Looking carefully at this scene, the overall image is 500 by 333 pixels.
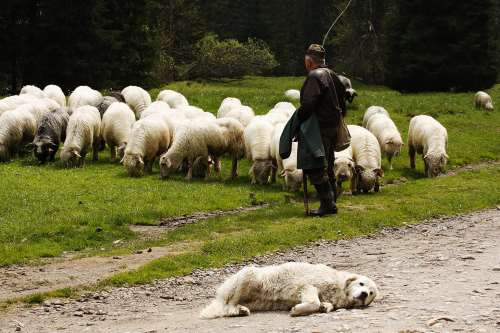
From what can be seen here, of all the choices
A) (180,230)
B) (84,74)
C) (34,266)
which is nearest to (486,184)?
(180,230)

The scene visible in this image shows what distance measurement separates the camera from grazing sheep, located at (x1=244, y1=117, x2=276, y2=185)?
19.0 m

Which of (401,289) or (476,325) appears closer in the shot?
(476,325)

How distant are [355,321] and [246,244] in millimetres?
5035

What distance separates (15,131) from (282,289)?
16.2 meters

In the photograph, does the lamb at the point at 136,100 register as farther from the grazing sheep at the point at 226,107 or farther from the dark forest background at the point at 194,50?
the dark forest background at the point at 194,50

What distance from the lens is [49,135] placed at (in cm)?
2208

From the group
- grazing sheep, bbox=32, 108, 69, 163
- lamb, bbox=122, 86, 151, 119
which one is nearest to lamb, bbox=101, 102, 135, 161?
grazing sheep, bbox=32, 108, 69, 163

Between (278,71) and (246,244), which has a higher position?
(278,71)

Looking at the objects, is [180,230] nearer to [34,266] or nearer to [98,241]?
[98,241]

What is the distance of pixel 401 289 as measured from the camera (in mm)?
8844

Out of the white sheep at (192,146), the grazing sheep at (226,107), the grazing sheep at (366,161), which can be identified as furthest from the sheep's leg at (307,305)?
the grazing sheep at (226,107)

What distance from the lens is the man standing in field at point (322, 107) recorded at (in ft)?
46.1

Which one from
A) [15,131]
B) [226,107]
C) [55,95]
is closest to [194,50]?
[55,95]

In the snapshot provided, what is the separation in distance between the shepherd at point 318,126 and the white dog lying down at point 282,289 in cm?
573
